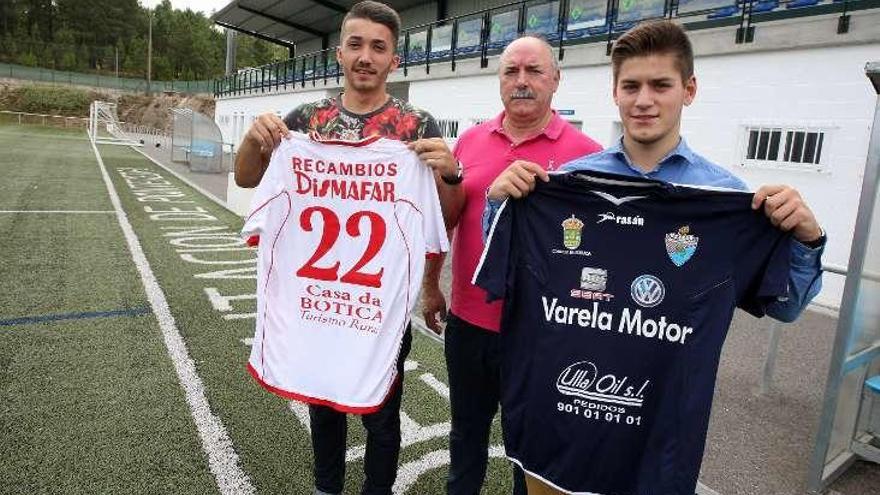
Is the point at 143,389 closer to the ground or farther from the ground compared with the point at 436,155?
closer to the ground

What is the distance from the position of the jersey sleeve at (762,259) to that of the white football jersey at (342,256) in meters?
1.06

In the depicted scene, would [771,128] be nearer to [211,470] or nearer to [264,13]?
[211,470]

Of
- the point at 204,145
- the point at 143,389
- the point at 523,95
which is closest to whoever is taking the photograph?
the point at 523,95

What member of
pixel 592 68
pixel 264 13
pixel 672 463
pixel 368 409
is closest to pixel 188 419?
pixel 368 409

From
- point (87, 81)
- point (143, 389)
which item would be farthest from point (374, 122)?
point (87, 81)

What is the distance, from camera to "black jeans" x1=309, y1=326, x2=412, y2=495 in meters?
2.34

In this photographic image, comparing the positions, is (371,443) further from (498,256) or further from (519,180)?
(519,180)

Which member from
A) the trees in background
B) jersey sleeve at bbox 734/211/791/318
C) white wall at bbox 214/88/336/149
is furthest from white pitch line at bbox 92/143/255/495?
the trees in background

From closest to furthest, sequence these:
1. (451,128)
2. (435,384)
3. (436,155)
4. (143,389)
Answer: (436,155)
(143,389)
(435,384)
(451,128)

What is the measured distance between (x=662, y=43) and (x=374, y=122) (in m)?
1.10

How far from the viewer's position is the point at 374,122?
89.0 inches

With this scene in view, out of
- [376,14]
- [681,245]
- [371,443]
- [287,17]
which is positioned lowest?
[371,443]

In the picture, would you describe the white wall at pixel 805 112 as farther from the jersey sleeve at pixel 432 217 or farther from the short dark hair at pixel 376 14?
the short dark hair at pixel 376 14

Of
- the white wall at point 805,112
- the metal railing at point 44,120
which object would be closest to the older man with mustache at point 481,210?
the white wall at point 805,112
